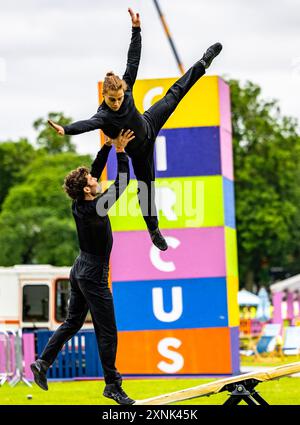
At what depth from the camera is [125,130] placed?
9305 mm

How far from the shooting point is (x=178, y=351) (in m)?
19.0

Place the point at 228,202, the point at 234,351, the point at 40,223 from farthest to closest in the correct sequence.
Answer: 1. the point at 40,223
2. the point at 228,202
3. the point at 234,351

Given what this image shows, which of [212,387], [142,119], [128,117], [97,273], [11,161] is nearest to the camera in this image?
[128,117]

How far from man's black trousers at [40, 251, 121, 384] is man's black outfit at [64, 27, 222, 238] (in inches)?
29.0

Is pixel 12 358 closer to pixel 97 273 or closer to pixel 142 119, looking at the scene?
pixel 97 273

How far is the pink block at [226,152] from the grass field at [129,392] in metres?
3.83

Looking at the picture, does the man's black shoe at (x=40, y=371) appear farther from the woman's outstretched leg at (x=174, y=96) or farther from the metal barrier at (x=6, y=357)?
the metal barrier at (x=6, y=357)

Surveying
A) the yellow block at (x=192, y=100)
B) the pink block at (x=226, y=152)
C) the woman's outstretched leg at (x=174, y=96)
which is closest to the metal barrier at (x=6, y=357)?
the yellow block at (x=192, y=100)

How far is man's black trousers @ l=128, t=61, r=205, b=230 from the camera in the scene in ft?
31.3

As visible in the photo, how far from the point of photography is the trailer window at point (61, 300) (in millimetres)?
29016

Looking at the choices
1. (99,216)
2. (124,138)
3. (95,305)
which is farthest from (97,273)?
(124,138)

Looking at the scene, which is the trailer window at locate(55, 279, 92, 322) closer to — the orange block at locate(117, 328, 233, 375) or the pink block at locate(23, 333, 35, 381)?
the pink block at locate(23, 333, 35, 381)

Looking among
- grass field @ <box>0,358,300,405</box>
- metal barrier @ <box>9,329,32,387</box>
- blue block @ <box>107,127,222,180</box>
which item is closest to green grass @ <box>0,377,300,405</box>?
grass field @ <box>0,358,300,405</box>

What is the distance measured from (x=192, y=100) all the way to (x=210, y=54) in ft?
29.9
